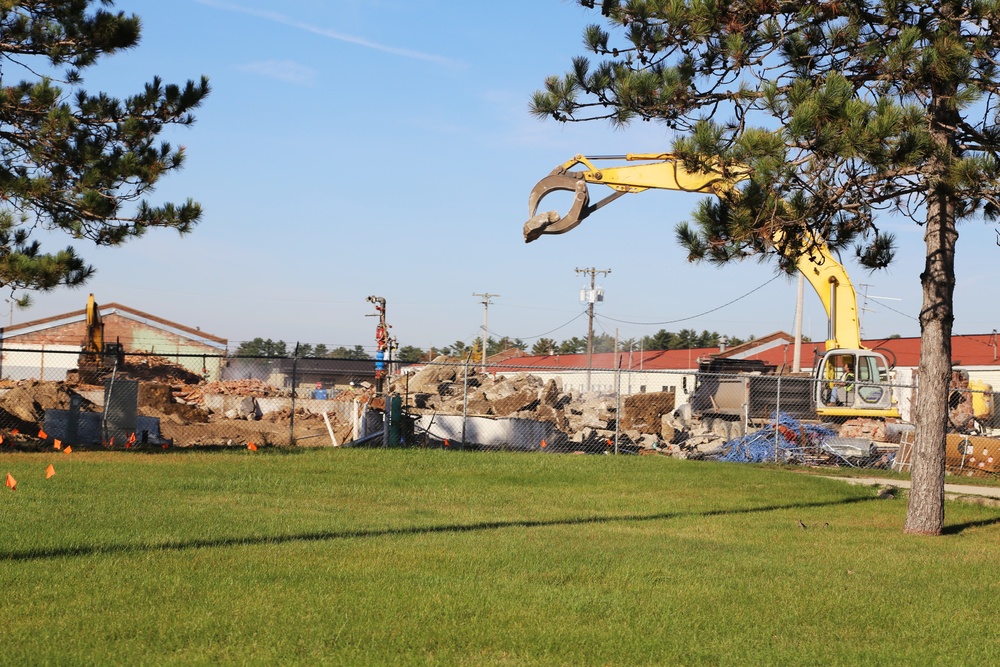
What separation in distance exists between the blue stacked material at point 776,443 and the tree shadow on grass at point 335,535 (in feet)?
27.9

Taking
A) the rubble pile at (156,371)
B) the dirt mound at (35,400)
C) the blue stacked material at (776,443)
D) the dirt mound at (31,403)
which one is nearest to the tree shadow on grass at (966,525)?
the blue stacked material at (776,443)

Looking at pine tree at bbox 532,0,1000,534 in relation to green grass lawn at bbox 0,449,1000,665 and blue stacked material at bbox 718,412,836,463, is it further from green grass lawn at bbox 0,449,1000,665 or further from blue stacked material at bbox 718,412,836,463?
blue stacked material at bbox 718,412,836,463

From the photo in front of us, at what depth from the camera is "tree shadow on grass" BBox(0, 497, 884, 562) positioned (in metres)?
8.38

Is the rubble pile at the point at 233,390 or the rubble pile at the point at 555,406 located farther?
the rubble pile at the point at 233,390

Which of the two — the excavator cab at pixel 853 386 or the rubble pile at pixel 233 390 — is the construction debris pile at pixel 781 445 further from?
the rubble pile at pixel 233 390

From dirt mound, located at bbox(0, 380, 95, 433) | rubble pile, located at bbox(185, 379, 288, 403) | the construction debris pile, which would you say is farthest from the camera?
rubble pile, located at bbox(185, 379, 288, 403)

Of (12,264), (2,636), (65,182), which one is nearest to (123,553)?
(2,636)

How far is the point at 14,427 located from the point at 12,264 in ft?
21.8

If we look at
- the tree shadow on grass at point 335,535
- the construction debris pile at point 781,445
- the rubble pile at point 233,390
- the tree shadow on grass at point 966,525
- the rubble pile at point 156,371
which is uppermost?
the rubble pile at point 156,371

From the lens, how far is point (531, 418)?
93.6ft

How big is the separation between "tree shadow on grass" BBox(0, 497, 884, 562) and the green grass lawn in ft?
0.14

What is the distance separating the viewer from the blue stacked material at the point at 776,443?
73.7 feet

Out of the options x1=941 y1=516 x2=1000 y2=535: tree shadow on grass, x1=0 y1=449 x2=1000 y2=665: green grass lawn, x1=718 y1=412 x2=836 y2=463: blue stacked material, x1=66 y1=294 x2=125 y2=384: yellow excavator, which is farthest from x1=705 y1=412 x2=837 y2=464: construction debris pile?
x1=66 y1=294 x2=125 y2=384: yellow excavator

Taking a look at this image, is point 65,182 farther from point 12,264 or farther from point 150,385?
point 150,385
